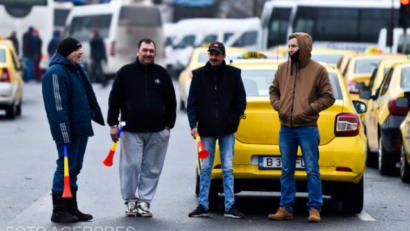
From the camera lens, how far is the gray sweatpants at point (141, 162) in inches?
307

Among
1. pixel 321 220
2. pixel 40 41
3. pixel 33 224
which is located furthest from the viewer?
pixel 40 41

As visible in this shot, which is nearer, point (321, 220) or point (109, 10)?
Answer: point (321, 220)

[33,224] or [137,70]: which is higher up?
[137,70]

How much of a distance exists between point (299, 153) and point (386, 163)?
3854 millimetres

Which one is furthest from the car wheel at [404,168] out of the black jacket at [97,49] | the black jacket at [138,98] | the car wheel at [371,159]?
the black jacket at [97,49]

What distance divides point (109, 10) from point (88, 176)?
2204 cm

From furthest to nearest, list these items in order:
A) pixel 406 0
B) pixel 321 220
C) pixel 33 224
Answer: pixel 406 0
pixel 321 220
pixel 33 224

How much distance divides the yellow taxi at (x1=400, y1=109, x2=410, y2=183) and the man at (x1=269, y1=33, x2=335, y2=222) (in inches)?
120

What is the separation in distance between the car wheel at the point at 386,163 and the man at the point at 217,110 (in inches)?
166

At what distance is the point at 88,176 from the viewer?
35.3 ft

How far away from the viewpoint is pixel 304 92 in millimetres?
7473

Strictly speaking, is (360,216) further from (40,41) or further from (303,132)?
(40,41)

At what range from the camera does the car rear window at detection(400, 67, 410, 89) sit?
11.6 metres

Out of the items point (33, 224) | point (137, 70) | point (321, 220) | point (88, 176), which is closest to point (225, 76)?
point (137, 70)
